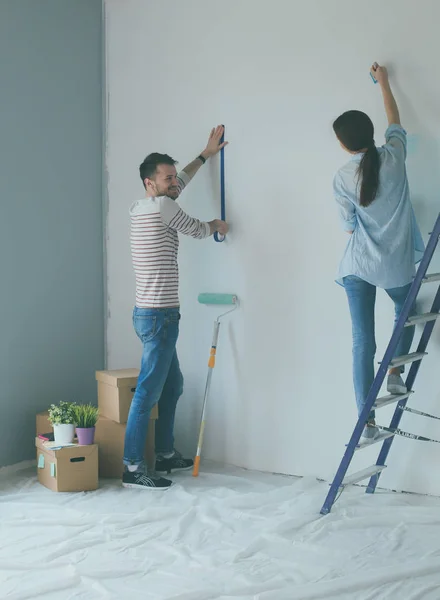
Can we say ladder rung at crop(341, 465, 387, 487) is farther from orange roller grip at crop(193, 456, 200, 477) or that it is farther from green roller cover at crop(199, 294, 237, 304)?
green roller cover at crop(199, 294, 237, 304)

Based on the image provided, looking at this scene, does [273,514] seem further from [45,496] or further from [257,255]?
[257,255]

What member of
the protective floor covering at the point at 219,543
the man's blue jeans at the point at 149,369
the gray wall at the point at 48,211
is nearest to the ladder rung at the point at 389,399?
the protective floor covering at the point at 219,543

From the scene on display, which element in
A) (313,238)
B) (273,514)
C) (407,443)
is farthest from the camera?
(313,238)

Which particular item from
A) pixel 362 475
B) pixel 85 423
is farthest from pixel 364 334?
pixel 85 423

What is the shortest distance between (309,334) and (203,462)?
934 millimetres

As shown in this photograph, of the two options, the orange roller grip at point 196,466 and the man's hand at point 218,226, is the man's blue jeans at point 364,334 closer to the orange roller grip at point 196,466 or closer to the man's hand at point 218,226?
the man's hand at point 218,226

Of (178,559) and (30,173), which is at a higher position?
(30,173)

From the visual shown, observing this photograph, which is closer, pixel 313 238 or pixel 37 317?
pixel 313 238

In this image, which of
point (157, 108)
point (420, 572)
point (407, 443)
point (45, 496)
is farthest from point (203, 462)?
point (157, 108)

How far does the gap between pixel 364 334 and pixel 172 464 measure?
126 cm

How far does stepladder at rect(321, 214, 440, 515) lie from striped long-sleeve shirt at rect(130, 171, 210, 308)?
1111 millimetres

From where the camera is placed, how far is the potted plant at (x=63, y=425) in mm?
3434

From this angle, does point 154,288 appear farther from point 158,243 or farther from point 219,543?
point 219,543

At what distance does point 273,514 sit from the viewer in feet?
9.71
